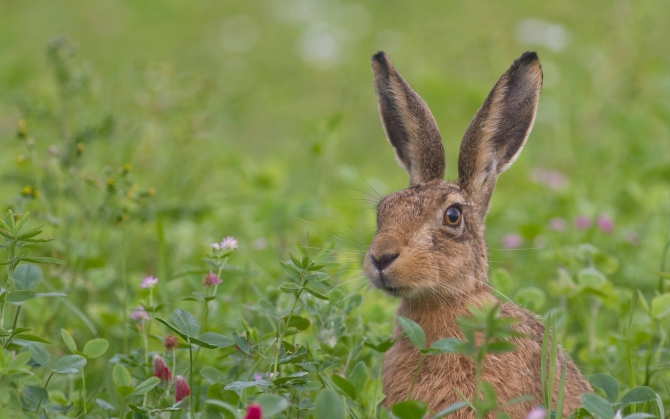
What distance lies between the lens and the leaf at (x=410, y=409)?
2.77 m

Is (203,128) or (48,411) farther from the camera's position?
(203,128)

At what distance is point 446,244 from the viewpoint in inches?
167

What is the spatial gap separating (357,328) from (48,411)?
1364 millimetres

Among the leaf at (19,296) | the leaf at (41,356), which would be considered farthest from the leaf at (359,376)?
the leaf at (19,296)

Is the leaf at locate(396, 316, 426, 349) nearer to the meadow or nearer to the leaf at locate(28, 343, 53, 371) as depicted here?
the meadow

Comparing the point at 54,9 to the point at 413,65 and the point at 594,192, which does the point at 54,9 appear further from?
the point at 594,192

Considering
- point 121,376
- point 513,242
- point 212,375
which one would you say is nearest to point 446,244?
point 212,375

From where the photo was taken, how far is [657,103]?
7.88m

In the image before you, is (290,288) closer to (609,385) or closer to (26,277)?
(26,277)

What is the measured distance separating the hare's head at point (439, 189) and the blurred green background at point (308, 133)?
386 millimetres

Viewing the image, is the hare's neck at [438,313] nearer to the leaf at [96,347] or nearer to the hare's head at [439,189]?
the hare's head at [439,189]

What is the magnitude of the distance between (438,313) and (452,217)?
0.49 m

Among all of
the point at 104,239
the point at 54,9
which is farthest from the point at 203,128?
the point at 54,9

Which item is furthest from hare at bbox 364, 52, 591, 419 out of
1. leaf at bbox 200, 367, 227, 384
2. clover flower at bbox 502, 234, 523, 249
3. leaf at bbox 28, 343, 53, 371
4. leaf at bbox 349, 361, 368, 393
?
leaf at bbox 28, 343, 53, 371
